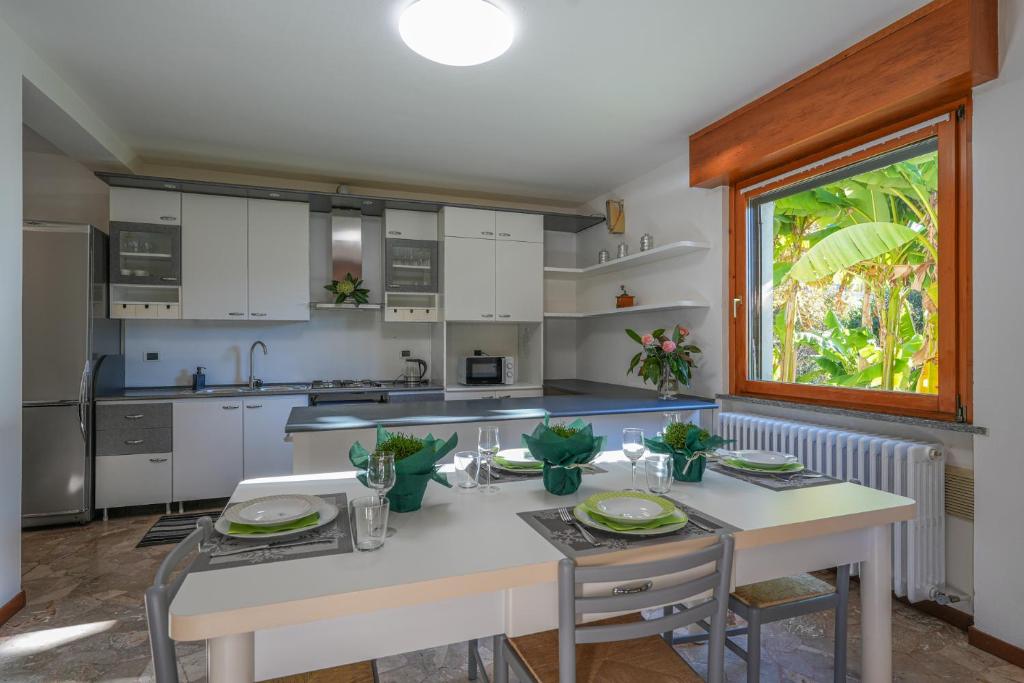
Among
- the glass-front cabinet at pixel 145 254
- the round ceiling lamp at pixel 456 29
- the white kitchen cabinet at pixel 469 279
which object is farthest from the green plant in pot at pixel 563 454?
the glass-front cabinet at pixel 145 254

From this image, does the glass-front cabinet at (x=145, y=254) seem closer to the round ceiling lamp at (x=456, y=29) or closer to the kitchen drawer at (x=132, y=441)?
the kitchen drawer at (x=132, y=441)

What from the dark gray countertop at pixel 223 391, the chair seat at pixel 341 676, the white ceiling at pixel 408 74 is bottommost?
the chair seat at pixel 341 676

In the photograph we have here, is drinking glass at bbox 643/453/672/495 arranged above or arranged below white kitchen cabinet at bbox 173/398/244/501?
above

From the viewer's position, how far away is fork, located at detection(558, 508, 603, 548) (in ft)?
3.79

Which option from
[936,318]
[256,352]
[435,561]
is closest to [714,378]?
[936,318]

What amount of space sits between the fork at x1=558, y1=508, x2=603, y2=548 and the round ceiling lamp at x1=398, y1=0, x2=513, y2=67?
1.80 metres

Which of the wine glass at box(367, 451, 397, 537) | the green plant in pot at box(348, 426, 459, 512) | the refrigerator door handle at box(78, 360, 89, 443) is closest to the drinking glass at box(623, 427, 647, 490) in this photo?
the green plant in pot at box(348, 426, 459, 512)

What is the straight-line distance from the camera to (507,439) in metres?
2.87

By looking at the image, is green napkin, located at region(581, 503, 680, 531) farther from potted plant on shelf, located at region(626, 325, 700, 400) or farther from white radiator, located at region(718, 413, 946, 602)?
potted plant on shelf, located at region(626, 325, 700, 400)

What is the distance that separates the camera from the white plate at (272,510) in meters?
1.19

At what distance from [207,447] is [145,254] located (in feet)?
4.73

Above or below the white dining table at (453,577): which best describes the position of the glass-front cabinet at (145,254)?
above

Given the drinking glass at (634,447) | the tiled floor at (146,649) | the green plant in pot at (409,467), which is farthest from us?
the tiled floor at (146,649)

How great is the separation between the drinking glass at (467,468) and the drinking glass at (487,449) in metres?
0.02
